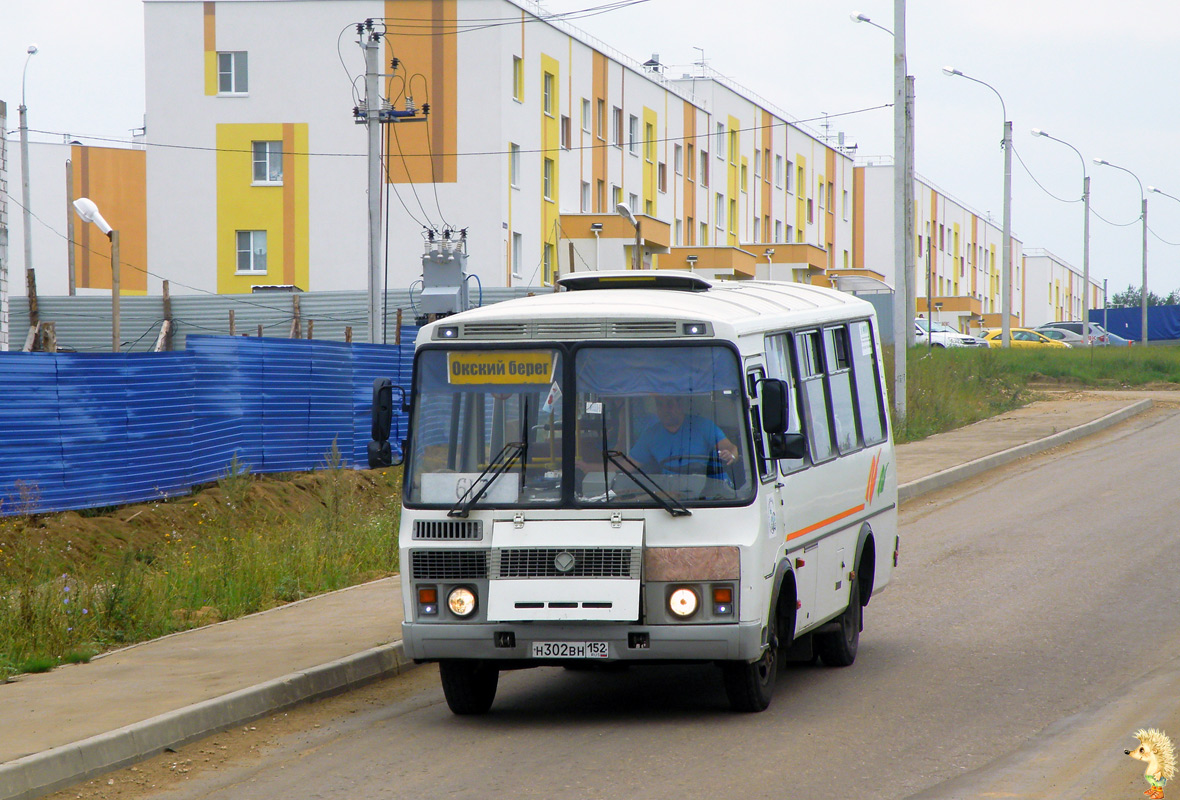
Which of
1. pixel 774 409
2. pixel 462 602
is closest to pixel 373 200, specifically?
pixel 462 602

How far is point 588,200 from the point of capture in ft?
181

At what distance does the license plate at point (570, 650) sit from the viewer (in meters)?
8.05

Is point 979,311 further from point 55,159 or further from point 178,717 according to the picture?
point 178,717

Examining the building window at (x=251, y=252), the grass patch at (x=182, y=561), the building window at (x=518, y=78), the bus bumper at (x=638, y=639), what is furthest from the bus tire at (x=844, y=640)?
the building window at (x=251, y=252)

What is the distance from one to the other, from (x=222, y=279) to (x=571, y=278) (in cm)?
4170

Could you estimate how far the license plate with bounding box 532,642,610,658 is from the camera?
805 cm

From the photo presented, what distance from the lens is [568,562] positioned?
808 centimetres

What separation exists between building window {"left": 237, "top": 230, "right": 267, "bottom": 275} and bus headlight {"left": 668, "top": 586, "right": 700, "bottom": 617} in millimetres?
43456

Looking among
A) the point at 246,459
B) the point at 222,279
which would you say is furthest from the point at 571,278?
the point at 222,279

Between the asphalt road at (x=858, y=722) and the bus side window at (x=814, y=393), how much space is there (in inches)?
59.7

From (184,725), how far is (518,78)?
42888mm

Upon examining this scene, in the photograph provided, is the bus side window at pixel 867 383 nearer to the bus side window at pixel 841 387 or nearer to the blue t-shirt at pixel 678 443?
the bus side window at pixel 841 387

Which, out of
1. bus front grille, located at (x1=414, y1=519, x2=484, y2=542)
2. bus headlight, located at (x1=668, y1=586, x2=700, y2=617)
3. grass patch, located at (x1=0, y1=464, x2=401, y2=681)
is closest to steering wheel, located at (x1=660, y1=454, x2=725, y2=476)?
bus headlight, located at (x1=668, y1=586, x2=700, y2=617)

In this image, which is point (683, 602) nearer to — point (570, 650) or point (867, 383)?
point (570, 650)
